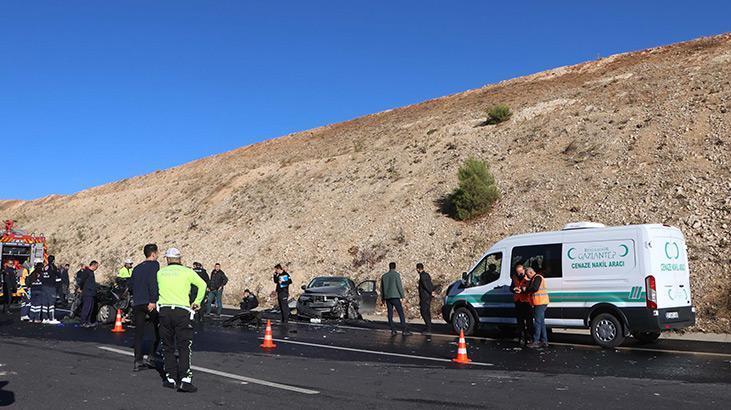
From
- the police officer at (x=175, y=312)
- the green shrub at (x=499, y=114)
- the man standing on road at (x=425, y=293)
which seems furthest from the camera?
Result: the green shrub at (x=499, y=114)

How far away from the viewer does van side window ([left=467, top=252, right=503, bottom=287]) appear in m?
15.3

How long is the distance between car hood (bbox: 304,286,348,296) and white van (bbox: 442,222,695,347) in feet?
20.9

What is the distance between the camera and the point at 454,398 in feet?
25.0

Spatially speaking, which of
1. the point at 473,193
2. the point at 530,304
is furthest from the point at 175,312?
the point at 473,193

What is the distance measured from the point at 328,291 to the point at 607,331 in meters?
9.52

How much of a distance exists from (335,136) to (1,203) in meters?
58.7

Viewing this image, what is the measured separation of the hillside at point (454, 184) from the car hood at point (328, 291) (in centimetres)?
548

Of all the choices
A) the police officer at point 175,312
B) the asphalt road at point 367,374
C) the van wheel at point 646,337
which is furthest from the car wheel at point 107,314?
the van wheel at point 646,337

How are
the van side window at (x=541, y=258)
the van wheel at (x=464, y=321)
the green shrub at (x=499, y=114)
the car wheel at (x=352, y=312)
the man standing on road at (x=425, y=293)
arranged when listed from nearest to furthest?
1. the van side window at (x=541, y=258)
2. the van wheel at (x=464, y=321)
3. the man standing on road at (x=425, y=293)
4. the car wheel at (x=352, y=312)
5. the green shrub at (x=499, y=114)

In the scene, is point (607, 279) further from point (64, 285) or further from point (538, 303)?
point (64, 285)

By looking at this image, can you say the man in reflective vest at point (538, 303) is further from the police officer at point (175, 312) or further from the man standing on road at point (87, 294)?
the man standing on road at point (87, 294)

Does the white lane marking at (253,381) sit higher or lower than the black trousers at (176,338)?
lower

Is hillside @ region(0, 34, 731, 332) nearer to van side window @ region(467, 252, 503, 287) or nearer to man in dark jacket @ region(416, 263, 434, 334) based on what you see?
van side window @ region(467, 252, 503, 287)

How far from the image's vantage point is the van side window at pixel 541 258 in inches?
556
